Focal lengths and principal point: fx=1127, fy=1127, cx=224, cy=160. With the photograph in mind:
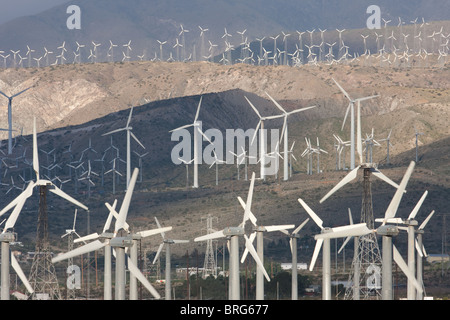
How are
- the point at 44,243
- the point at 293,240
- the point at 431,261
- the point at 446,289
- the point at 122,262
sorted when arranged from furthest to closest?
the point at 431,261
the point at 446,289
the point at 293,240
the point at 44,243
the point at 122,262

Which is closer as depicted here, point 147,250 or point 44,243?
point 44,243

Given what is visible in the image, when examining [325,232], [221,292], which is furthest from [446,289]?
[325,232]

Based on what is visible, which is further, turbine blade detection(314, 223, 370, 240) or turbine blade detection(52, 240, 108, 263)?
turbine blade detection(52, 240, 108, 263)

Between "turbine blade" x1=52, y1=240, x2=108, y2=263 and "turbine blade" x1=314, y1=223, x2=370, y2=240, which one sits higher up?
"turbine blade" x1=314, y1=223, x2=370, y2=240

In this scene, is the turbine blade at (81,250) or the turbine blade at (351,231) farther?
the turbine blade at (81,250)

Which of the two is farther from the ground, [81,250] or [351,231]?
[351,231]

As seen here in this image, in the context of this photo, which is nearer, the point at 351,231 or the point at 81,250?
the point at 351,231

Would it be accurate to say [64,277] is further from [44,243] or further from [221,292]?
[44,243]

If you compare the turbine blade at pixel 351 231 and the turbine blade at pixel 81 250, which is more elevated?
the turbine blade at pixel 351 231
